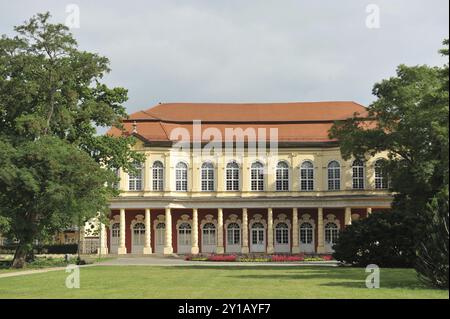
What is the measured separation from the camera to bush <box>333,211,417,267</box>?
40.2 metres

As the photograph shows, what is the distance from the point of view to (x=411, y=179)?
38.8m

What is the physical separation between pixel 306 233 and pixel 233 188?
7.18 m

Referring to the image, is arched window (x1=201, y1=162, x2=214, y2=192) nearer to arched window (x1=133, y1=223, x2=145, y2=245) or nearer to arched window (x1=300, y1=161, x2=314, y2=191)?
arched window (x1=133, y1=223, x2=145, y2=245)

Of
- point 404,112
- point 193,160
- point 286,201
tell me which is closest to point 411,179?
point 404,112

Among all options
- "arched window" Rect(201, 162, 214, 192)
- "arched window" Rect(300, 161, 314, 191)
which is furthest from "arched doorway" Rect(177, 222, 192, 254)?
"arched window" Rect(300, 161, 314, 191)

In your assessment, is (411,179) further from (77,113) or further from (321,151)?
(321,151)

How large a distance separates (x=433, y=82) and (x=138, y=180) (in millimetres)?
30742

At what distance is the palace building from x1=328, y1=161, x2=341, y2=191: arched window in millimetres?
83

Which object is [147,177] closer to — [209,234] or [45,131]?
[209,234]

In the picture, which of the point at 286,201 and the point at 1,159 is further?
the point at 286,201

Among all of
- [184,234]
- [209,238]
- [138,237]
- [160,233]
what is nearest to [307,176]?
[209,238]

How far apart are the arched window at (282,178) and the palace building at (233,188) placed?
0.08 metres

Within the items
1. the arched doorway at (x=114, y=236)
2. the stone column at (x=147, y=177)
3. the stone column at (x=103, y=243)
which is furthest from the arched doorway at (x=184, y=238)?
the stone column at (x=103, y=243)

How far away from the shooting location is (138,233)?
64875 millimetres
